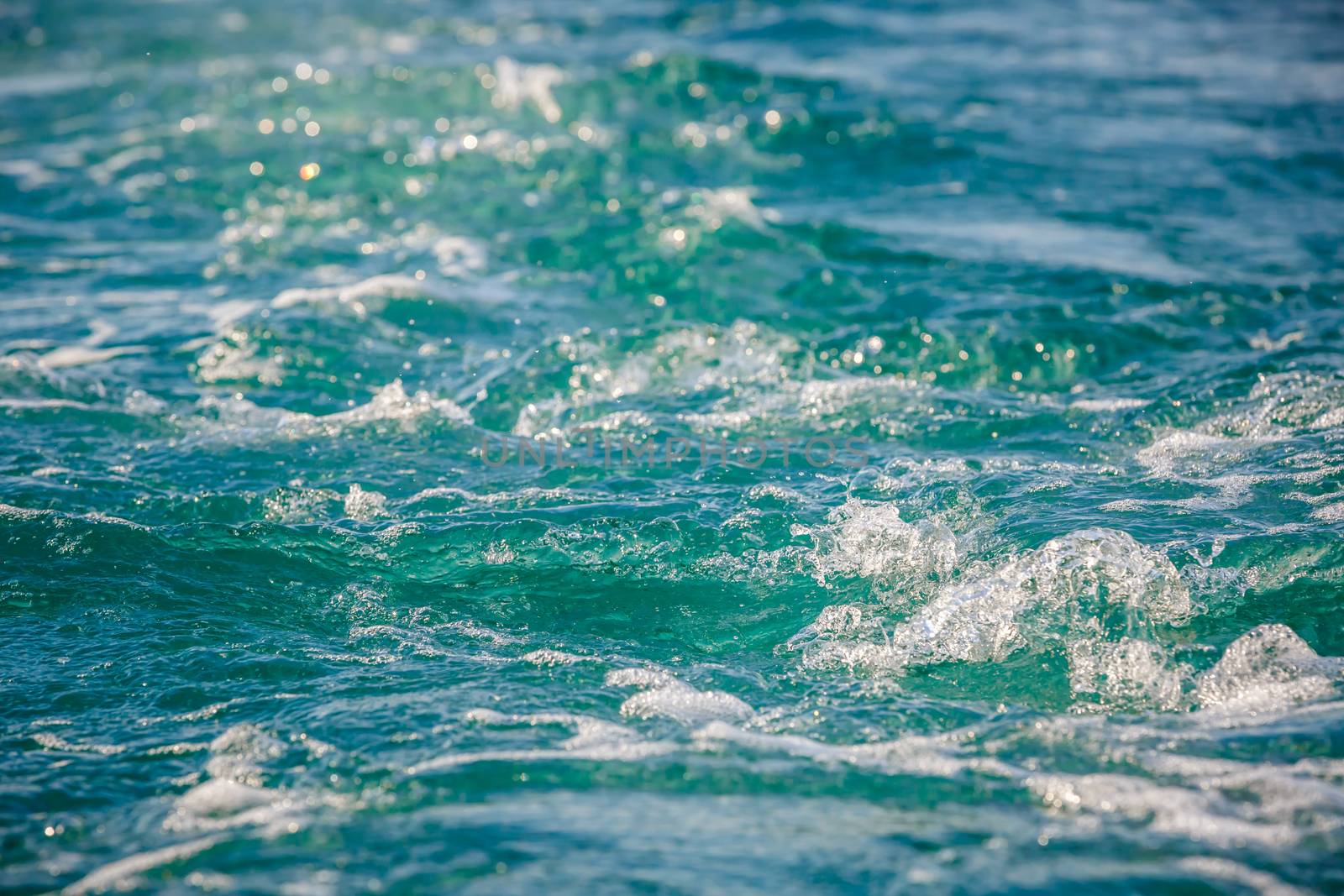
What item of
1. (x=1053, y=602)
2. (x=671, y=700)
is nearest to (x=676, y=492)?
(x=671, y=700)

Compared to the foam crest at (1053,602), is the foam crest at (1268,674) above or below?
below

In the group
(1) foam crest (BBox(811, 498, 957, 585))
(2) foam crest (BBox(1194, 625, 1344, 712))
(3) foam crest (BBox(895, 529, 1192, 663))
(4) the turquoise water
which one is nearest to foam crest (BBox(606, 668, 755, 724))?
(4) the turquoise water

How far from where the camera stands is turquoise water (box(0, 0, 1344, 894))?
380 centimetres

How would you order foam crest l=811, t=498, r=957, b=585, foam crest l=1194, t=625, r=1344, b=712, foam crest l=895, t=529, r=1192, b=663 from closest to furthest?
foam crest l=1194, t=625, r=1344, b=712 → foam crest l=895, t=529, r=1192, b=663 → foam crest l=811, t=498, r=957, b=585

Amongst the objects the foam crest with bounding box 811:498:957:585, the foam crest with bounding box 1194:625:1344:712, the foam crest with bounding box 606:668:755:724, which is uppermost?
the foam crest with bounding box 811:498:957:585

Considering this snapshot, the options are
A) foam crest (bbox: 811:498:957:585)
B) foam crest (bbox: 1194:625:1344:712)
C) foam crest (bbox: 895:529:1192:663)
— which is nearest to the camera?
foam crest (bbox: 1194:625:1344:712)

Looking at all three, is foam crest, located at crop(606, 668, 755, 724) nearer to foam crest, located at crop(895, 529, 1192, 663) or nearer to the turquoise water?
the turquoise water

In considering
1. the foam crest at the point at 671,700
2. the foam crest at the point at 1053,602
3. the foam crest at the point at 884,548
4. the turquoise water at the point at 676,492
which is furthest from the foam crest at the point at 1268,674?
the foam crest at the point at 671,700

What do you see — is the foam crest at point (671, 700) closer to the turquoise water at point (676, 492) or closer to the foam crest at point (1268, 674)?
the turquoise water at point (676, 492)

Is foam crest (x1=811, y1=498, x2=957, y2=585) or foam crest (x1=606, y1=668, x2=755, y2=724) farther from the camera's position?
foam crest (x1=811, y1=498, x2=957, y2=585)

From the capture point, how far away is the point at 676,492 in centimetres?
602

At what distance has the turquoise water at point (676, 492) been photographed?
380cm

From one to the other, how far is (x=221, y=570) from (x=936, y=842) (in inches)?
136

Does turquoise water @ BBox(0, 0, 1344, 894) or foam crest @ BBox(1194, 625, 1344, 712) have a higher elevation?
turquoise water @ BBox(0, 0, 1344, 894)
